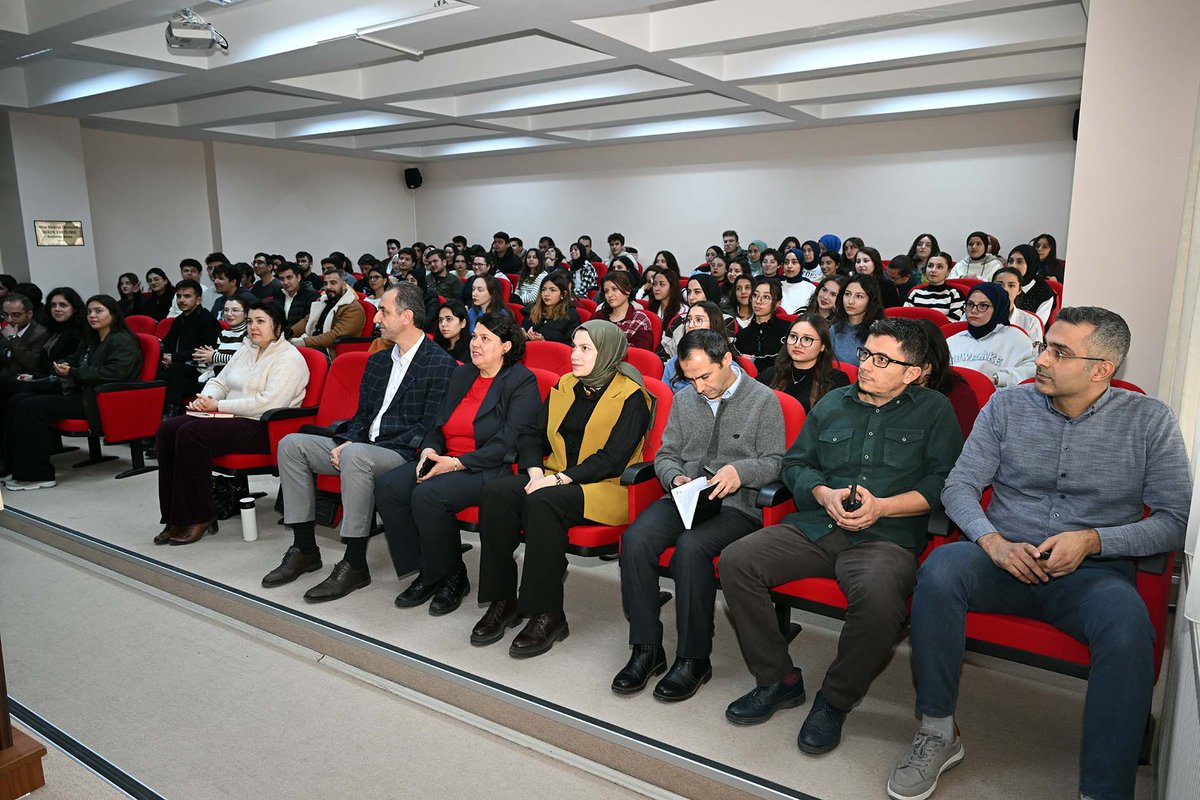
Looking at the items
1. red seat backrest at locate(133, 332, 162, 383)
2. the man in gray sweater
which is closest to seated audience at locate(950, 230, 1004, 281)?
the man in gray sweater

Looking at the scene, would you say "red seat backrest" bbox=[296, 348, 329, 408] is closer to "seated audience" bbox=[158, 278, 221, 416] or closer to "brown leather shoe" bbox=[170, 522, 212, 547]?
"brown leather shoe" bbox=[170, 522, 212, 547]

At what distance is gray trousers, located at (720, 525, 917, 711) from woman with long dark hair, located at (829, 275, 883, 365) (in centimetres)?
191

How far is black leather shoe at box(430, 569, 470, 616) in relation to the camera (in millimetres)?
3070

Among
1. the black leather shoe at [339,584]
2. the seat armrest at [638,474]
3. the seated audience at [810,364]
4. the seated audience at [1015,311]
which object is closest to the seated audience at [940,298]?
the seated audience at [1015,311]

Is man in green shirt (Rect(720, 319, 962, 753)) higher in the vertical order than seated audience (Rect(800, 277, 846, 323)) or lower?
lower

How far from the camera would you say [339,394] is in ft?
12.6

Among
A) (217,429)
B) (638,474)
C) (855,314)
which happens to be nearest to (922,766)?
(638,474)

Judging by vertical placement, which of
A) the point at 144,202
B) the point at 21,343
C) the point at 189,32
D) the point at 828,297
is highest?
the point at 189,32

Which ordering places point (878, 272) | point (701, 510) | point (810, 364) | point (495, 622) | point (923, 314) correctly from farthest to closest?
point (878, 272)
point (923, 314)
point (810, 364)
point (495, 622)
point (701, 510)

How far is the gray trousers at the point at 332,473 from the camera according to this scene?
3.21m

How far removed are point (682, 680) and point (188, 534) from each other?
2.62 meters

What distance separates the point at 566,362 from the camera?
4074mm

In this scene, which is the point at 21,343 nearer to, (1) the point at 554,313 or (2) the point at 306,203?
(1) the point at 554,313

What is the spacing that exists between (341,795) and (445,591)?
1.09m
